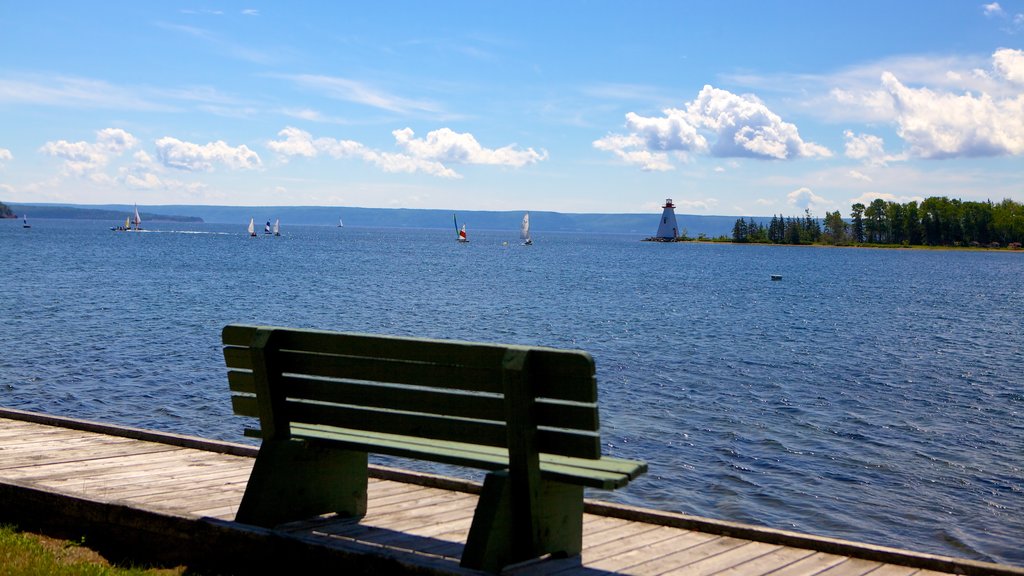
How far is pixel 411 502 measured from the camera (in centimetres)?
633

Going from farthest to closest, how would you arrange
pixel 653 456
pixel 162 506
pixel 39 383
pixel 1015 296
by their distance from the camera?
pixel 1015 296 < pixel 39 383 < pixel 653 456 < pixel 162 506

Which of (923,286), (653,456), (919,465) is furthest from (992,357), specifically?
(923,286)

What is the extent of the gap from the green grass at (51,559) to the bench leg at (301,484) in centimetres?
53

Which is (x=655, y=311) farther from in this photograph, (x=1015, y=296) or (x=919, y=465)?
(x=1015, y=296)

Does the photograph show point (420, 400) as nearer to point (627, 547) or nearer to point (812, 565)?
point (627, 547)

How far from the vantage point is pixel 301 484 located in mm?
5723

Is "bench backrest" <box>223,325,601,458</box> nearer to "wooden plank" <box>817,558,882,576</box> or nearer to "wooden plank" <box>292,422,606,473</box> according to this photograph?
"wooden plank" <box>292,422,606,473</box>

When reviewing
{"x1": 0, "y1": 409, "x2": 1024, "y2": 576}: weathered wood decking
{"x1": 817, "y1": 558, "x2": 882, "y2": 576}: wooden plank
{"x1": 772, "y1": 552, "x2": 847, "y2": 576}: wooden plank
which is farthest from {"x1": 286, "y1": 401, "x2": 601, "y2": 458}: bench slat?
{"x1": 817, "y1": 558, "x2": 882, "y2": 576}: wooden plank

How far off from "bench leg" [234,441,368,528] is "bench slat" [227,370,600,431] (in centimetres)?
33

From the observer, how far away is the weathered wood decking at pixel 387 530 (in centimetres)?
521

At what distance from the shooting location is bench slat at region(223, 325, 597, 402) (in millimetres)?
4629

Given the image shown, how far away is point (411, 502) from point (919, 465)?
11.1 metres

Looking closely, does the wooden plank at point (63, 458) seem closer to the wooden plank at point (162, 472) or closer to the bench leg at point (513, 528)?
the wooden plank at point (162, 472)

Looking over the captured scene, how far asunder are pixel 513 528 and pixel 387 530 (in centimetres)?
98
